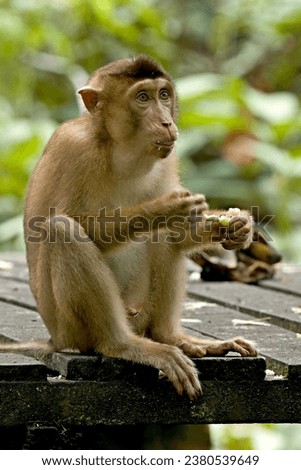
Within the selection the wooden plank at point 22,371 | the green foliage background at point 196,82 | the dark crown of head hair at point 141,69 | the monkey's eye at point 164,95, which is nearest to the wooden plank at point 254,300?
the monkey's eye at point 164,95

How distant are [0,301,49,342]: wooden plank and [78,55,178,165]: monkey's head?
1014 millimetres

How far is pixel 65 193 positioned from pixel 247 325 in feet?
4.19

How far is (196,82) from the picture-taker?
9.76m

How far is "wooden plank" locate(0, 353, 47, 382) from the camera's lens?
3938 millimetres

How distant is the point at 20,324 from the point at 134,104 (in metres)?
1.36

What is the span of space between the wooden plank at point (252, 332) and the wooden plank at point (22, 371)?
A: 97 cm

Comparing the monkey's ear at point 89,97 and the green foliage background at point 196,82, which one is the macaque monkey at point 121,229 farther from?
the green foliage background at point 196,82

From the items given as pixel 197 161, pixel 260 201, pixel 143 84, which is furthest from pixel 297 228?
pixel 143 84

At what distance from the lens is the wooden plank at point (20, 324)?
484cm

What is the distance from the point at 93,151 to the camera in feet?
14.6

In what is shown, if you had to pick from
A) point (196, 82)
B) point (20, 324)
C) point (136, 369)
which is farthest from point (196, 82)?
point (136, 369)

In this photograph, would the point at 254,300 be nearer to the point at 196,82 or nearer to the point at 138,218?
the point at 138,218

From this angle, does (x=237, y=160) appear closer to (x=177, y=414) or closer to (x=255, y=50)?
(x=255, y=50)

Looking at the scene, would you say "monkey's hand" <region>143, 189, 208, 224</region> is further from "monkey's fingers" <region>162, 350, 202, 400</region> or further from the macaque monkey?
"monkey's fingers" <region>162, 350, 202, 400</region>
